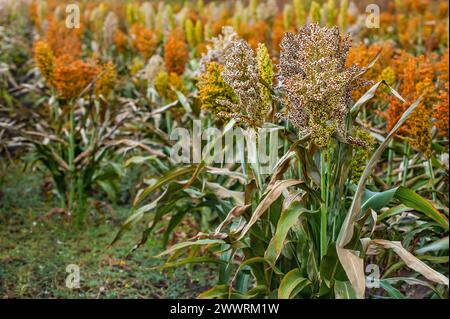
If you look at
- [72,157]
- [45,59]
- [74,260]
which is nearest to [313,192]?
[74,260]

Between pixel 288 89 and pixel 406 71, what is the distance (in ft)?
Answer: 4.63

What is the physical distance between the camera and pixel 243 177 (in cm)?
333

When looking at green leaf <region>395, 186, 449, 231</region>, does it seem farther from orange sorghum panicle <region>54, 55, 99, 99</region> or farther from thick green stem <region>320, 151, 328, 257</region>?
orange sorghum panicle <region>54, 55, 99, 99</region>

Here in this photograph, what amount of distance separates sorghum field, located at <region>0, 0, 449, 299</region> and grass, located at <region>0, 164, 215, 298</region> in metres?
0.01

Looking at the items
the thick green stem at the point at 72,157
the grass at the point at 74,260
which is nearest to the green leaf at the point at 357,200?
the grass at the point at 74,260

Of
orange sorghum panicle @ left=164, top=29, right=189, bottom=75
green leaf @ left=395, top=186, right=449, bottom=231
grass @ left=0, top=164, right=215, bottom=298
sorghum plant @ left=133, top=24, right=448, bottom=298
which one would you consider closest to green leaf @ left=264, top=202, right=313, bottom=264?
sorghum plant @ left=133, top=24, right=448, bottom=298

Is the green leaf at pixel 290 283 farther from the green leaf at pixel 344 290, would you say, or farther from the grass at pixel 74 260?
the grass at pixel 74 260

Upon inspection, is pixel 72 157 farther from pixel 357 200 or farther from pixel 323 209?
pixel 357 200

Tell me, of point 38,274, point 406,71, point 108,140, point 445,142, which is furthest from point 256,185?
point 108,140

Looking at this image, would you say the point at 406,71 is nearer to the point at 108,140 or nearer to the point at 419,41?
the point at 108,140

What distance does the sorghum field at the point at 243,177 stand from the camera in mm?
2580

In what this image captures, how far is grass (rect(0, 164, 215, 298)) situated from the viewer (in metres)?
3.90
